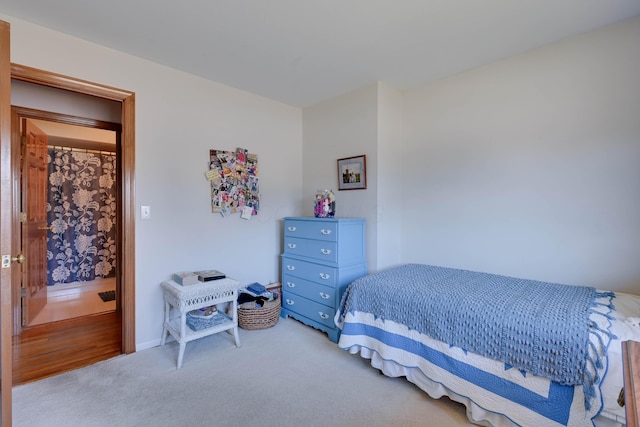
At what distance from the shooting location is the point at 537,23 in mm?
1921

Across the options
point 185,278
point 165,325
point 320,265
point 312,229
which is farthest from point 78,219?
point 320,265

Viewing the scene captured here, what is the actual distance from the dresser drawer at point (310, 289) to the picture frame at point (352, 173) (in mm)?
1063

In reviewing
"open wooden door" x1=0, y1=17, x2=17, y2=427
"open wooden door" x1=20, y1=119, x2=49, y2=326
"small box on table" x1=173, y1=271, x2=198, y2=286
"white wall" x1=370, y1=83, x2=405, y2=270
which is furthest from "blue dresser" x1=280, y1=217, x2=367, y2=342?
"open wooden door" x1=20, y1=119, x2=49, y2=326

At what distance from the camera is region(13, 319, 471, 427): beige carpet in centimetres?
165

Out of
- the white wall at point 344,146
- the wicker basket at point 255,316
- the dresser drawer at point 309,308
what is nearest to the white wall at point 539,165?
the white wall at point 344,146

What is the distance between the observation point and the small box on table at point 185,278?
236 cm

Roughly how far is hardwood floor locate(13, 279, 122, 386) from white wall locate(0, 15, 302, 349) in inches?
15.7

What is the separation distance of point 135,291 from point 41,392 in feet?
2.56

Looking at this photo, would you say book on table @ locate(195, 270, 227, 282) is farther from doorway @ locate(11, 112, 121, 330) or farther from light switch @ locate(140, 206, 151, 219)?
doorway @ locate(11, 112, 121, 330)

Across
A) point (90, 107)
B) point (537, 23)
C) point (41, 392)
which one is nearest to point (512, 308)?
point (537, 23)

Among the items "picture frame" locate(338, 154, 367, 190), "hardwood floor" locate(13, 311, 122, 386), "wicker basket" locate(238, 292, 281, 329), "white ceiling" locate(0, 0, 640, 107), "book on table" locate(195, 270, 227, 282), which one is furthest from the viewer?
"picture frame" locate(338, 154, 367, 190)

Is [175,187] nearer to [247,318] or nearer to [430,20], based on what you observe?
[247,318]

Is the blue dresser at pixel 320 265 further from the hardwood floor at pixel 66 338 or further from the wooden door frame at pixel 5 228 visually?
the wooden door frame at pixel 5 228

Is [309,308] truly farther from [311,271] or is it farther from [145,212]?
[145,212]
